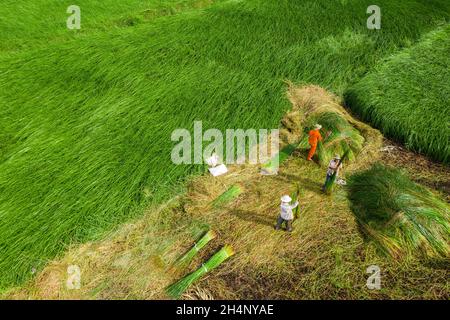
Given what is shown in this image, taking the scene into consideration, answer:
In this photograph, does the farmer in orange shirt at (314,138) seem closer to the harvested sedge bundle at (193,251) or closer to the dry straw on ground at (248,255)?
the dry straw on ground at (248,255)

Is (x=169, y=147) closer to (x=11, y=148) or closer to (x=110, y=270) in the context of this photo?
(x=110, y=270)

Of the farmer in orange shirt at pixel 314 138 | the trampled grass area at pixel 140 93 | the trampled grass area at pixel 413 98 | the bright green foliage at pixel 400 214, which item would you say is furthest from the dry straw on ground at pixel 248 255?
the trampled grass area at pixel 413 98

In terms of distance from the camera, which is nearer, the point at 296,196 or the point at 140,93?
the point at 296,196

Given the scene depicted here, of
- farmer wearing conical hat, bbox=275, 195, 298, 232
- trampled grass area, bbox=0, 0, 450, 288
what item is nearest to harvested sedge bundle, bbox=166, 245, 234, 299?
farmer wearing conical hat, bbox=275, 195, 298, 232

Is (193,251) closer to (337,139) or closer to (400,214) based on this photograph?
(400,214)

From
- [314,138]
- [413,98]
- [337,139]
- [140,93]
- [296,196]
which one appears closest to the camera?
[296,196]

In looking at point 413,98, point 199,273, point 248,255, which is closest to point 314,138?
point 248,255
